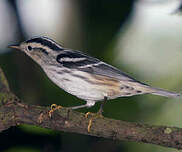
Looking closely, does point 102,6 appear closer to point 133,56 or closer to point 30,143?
point 133,56

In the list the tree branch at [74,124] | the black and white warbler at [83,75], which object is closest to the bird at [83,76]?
the black and white warbler at [83,75]

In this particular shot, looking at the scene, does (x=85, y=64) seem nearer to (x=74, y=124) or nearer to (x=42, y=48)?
(x=42, y=48)

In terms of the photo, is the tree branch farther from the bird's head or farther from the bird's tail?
the bird's head

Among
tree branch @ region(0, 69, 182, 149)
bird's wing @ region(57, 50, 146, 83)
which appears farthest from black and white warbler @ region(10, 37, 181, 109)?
tree branch @ region(0, 69, 182, 149)

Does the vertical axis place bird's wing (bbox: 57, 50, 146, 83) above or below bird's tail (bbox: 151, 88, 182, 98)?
above

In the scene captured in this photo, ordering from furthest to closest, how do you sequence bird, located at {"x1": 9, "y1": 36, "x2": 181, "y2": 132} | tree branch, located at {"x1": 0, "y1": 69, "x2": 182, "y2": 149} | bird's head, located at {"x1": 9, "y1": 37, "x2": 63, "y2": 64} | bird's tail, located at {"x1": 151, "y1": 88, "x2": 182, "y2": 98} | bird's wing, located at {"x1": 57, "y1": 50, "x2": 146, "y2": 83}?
1. bird's head, located at {"x1": 9, "y1": 37, "x2": 63, "y2": 64}
2. bird's wing, located at {"x1": 57, "y1": 50, "x2": 146, "y2": 83}
3. bird, located at {"x1": 9, "y1": 36, "x2": 181, "y2": 132}
4. bird's tail, located at {"x1": 151, "y1": 88, "x2": 182, "y2": 98}
5. tree branch, located at {"x1": 0, "y1": 69, "x2": 182, "y2": 149}

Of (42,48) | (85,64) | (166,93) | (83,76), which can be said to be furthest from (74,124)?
(42,48)

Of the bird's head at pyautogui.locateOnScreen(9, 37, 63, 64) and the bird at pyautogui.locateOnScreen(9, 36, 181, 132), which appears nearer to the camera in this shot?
the bird at pyautogui.locateOnScreen(9, 36, 181, 132)
